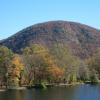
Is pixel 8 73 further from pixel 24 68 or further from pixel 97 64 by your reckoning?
pixel 97 64

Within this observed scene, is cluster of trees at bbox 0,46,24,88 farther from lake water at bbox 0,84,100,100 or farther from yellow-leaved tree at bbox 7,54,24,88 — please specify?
lake water at bbox 0,84,100,100

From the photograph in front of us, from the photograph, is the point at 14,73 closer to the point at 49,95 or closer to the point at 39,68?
the point at 39,68

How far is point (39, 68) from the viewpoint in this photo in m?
113

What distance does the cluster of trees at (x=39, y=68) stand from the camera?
99.1 m

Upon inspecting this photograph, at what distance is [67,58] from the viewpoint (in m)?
128

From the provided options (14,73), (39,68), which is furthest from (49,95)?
(39,68)

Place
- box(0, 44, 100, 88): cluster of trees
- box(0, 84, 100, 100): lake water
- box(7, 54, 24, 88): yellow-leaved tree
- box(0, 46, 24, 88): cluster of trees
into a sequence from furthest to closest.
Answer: box(0, 44, 100, 88): cluster of trees
box(7, 54, 24, 88): yellow-leaved tree
box(0, 46, 24, 88): cluster of trees
box(0, 84, 100, 100): lake water

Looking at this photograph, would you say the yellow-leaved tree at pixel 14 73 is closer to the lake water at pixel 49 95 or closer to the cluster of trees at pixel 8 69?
the cluster of trees at pixel 8 69

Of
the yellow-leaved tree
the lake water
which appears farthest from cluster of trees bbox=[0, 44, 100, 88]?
the lake water

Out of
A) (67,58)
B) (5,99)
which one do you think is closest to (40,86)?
(67,58)

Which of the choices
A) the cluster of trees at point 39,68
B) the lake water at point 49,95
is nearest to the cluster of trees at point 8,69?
the cluster of trees at point 39,68

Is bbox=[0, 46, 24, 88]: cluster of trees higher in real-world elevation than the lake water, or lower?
higher

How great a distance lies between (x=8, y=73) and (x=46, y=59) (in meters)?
17.4

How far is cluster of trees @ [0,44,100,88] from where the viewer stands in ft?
325
